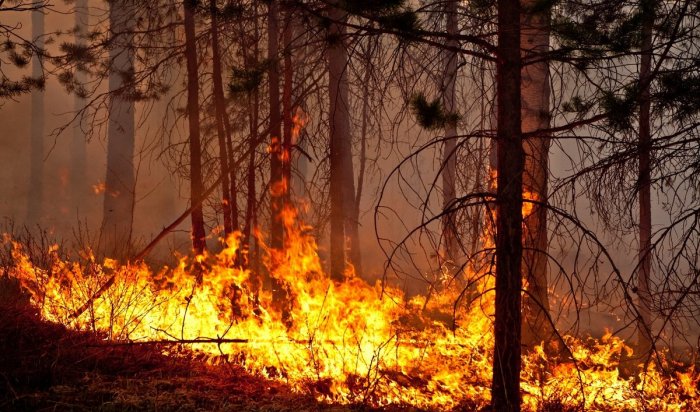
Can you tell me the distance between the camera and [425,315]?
935cm

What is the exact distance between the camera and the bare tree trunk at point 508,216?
14.5ft

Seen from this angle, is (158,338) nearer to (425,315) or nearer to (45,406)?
(45,406)

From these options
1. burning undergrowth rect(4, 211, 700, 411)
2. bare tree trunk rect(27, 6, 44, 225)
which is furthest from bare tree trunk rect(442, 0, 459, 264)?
bare tree trunk rect(27, 6, 44, 225)

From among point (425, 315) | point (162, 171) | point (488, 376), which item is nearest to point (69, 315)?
point (488, 376)

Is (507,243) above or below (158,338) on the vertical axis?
above

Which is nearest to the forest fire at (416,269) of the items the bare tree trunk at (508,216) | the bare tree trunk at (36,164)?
the bare tree trunk at (508,216)

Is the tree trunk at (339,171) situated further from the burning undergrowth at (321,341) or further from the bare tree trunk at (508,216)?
the bare tree trunk at (508,216)

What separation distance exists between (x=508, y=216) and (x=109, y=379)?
3.61 m

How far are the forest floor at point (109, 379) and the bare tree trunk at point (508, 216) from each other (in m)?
1.32

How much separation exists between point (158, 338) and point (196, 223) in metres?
1.71

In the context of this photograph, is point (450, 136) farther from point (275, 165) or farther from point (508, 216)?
point (275, 165)

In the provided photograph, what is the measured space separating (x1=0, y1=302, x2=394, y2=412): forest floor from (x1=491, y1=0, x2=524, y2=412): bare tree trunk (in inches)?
51.8

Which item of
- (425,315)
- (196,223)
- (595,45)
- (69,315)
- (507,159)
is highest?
(595,45)

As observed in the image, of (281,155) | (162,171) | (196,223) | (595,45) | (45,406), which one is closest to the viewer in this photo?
(45,406)
